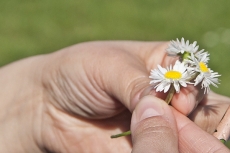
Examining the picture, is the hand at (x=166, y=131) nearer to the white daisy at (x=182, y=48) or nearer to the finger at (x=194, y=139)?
the finger at (x=194, y=139)

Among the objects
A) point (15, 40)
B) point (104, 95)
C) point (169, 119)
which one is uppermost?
point (169, 119)

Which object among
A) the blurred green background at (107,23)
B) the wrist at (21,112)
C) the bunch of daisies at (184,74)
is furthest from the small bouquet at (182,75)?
the blurred green background at (107,23)

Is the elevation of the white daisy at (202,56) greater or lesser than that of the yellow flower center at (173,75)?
greater

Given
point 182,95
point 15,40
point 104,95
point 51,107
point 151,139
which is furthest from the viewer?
point 15,40

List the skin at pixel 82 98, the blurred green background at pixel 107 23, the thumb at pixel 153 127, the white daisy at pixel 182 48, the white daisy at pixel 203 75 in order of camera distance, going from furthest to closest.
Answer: the blurred green background at pixel 107 23
the skin at pixel 82 98
the white daisy at pixel 182 48
the white daisy at pixel 203 75
the thumb at pixel 153 127

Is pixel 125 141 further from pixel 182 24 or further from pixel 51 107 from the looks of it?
pixel 182 24

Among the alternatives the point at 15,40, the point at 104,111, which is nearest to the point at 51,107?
the point at 104,111

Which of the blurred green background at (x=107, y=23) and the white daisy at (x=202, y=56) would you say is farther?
the blurred green background at (x=107, y=23)
